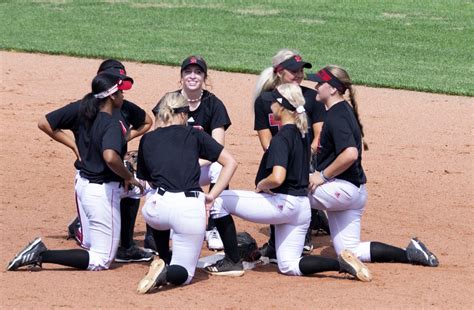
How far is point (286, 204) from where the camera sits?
8031mm

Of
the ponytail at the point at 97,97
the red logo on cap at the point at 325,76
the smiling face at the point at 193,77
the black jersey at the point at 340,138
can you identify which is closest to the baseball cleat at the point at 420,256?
the black jersey at the point at 340,138

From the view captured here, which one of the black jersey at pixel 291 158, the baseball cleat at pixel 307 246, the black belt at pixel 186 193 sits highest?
the black jersey at pixel 291 158

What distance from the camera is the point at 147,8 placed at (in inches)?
912

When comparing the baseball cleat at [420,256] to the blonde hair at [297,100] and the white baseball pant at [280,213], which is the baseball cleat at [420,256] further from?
the blonde hair at [297,100]

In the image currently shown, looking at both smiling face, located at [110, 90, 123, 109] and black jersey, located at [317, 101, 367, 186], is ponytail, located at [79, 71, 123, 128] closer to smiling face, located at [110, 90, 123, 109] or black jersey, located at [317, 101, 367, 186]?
smiling face, located at [110, 90, 123, 109]

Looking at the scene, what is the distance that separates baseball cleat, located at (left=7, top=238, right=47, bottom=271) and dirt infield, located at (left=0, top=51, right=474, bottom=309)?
89 mm

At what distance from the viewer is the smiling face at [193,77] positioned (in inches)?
350

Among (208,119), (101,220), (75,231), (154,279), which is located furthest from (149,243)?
(154,279)

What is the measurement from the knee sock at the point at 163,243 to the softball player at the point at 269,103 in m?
1.05

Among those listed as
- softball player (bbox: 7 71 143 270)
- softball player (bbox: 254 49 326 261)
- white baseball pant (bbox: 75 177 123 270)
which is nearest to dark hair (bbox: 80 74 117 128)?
softball player (bbox: 7 71 143 270)

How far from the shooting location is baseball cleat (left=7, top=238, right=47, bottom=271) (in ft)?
26.2

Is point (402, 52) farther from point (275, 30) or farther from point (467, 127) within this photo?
point (467, 127)

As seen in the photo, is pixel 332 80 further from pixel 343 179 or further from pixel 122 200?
pixel 122 200

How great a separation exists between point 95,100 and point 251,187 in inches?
125
